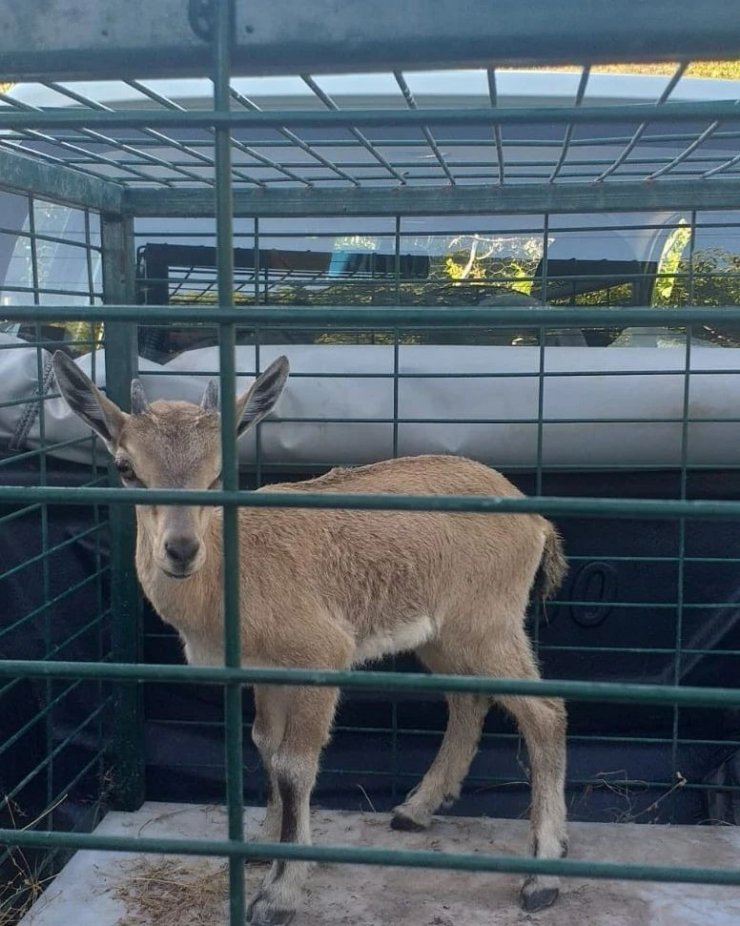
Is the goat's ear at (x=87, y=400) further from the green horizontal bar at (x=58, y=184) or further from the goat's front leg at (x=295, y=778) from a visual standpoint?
the goat's front leg at (x=295, y=778)

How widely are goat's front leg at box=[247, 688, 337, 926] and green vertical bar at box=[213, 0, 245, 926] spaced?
1643 mm

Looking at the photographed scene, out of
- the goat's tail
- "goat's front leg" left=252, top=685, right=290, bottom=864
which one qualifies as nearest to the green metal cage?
the goat's tail

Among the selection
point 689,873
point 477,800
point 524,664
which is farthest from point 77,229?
point 689,873

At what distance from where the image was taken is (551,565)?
3850 mm

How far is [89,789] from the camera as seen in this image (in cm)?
397

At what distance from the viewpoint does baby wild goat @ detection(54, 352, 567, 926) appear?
3207mm

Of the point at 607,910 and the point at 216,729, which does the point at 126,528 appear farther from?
the point at 607,910

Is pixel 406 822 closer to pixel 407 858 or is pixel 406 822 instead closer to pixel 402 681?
pixel 407 858

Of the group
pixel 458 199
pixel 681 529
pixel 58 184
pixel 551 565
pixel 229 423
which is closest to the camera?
pixel 229 423

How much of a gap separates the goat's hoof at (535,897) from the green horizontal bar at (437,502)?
2305mm

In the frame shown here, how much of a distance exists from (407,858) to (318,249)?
3349 mm

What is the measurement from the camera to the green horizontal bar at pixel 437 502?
1528 mm

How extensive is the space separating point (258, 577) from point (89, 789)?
4.45 feet

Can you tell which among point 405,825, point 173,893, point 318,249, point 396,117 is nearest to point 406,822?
point 405,825
